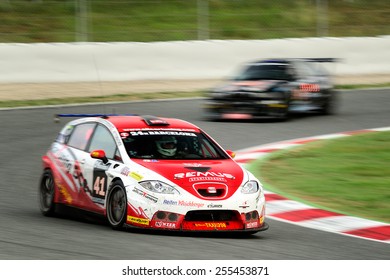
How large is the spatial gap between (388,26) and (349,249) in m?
20.5

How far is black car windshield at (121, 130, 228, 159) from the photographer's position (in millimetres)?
10016

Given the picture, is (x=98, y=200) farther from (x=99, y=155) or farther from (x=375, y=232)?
(x=375, y=232)

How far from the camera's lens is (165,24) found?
2661cm

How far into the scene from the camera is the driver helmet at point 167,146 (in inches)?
397

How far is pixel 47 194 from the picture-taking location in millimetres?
11203

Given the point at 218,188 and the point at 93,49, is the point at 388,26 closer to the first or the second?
the point at 93,49

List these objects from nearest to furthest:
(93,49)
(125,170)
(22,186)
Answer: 1. (125,170)
2. (22,186)
3. (93,49)

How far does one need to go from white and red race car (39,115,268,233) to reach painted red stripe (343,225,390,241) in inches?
39.6

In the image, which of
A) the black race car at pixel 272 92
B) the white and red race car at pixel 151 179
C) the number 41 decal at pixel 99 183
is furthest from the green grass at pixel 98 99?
the number 41 decal at pixel 99 183

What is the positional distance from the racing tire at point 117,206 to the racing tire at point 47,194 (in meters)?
1.52

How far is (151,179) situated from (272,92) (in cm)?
1096

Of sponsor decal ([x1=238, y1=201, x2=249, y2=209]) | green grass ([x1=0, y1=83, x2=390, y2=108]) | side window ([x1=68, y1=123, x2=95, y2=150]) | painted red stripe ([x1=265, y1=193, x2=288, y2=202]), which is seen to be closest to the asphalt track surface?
sponsor decal ([x1=238, y1=201, x2=249, y2=209])

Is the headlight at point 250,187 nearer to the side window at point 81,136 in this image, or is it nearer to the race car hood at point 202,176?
the race car hood at point 202,176
